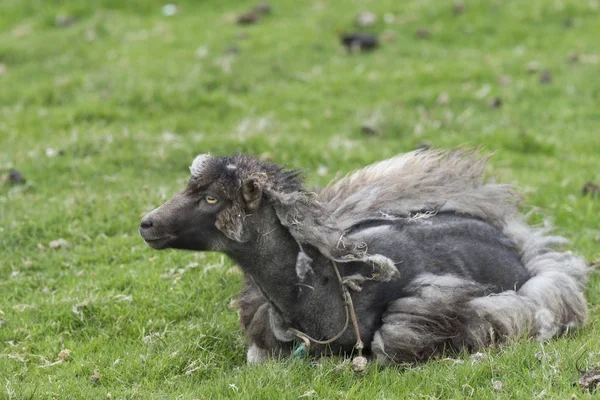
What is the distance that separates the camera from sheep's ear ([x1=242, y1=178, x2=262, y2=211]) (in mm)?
6910

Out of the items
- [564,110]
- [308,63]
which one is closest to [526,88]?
[564,110]

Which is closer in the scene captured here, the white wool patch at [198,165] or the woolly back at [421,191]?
the white wool patch at [198,165]

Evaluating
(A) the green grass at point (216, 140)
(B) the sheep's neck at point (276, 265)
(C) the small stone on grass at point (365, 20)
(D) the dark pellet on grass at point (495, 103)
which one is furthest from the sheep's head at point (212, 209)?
(C) the small stone on grass at point (365, 20)

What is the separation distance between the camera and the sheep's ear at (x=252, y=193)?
272 inches

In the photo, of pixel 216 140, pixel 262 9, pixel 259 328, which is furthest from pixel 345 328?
pixel 262 9

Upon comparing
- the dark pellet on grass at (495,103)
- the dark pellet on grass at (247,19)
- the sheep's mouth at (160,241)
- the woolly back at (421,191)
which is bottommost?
the dark pellet on grass at (495,103)

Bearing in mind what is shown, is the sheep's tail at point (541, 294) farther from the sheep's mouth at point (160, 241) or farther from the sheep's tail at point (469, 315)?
the sheep's mouth at point (160, 241)

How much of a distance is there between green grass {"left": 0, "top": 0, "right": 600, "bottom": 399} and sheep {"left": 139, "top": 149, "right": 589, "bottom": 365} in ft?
0.92

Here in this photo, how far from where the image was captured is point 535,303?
311 inches

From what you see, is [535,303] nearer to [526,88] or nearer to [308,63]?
[526,88]

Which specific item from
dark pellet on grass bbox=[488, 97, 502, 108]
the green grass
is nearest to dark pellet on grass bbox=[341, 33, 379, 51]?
the green grass

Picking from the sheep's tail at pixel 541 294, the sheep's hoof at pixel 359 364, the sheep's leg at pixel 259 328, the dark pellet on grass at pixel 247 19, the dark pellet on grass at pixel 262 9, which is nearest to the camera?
the sheep's hoof at pixel 359 364

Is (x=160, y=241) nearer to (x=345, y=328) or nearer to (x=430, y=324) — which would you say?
(x=345, y=328)

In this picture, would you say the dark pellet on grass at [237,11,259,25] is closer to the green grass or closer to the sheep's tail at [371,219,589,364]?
the green grass
